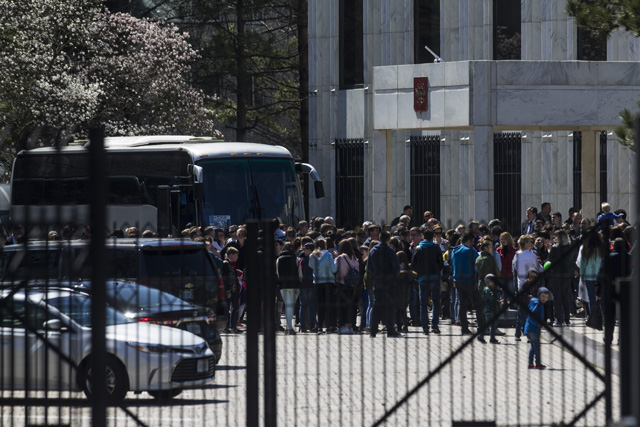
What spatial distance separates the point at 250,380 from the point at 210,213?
19345 millimetres

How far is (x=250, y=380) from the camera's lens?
6.48m

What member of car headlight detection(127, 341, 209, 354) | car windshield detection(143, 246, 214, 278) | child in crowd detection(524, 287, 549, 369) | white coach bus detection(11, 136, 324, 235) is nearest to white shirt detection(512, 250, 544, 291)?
child in crowd detection(524, 287, 549, 369)

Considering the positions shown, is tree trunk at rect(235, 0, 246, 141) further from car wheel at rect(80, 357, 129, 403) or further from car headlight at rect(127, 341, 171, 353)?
car headlight at rect(127, 341, 171, 353)

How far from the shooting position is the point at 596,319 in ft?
24.9

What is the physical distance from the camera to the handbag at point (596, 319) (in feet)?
24.5

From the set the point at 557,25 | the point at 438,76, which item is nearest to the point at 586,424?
the point at 438,76

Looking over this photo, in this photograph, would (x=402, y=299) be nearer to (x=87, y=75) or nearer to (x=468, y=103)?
(x=468, y=103)

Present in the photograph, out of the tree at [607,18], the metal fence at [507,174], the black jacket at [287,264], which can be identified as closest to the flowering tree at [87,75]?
the metal fence at [507,174]

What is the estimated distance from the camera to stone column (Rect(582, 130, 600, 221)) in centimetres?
2873

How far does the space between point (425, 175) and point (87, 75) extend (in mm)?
13013

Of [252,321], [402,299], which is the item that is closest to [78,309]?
[252,321]

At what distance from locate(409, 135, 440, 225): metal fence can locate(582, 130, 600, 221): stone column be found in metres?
8.85

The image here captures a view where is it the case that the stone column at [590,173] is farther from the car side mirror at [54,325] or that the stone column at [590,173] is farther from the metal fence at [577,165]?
the car side mirror at [54,325]

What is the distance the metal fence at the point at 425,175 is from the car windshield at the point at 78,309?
30907mm
